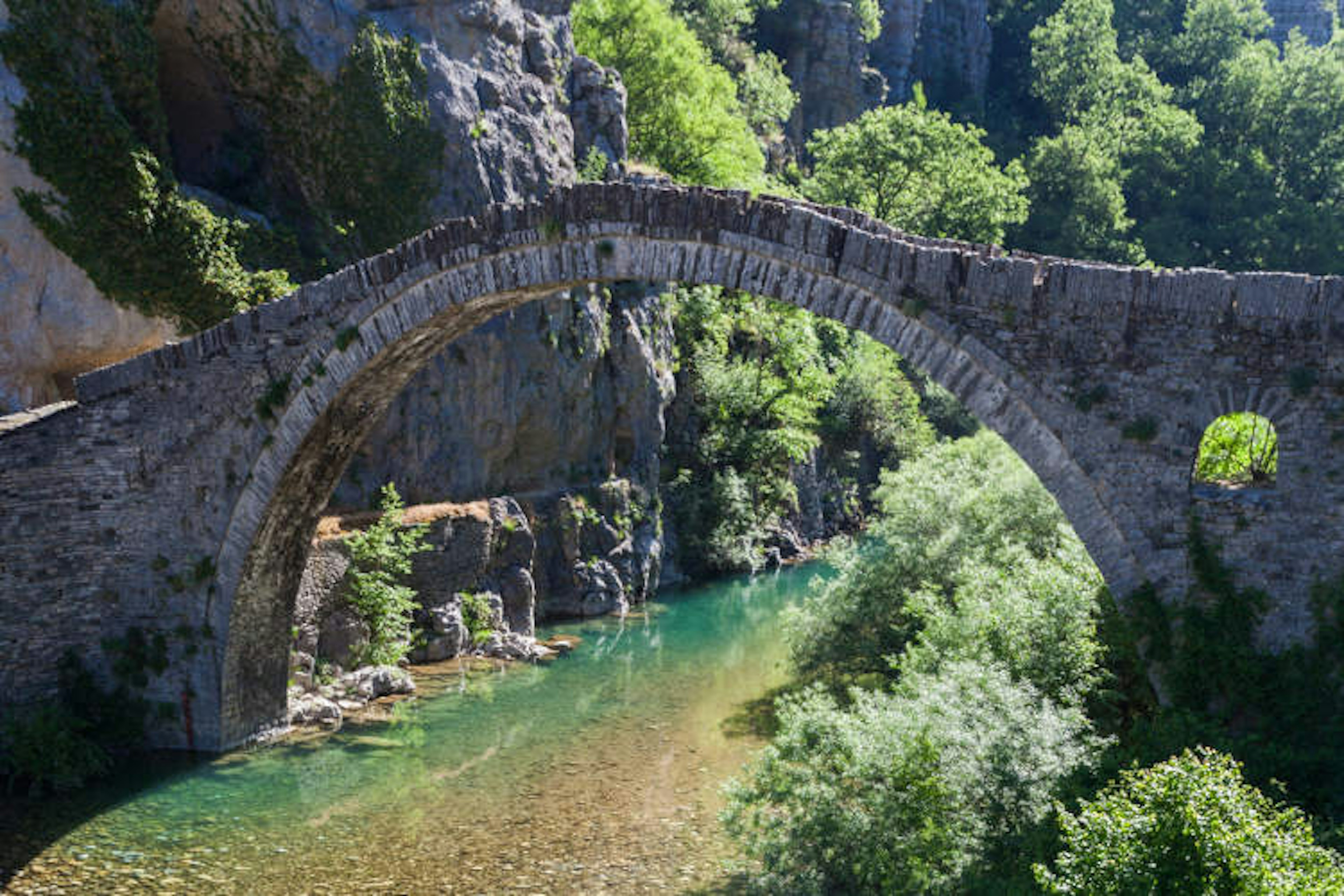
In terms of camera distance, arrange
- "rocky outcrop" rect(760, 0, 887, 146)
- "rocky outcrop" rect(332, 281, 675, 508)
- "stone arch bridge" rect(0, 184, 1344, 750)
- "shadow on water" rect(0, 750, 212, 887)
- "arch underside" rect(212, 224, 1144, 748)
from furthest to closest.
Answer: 1. "rocky outcrop" rect(760, 0, 887, 146)
2. "rocky outcrop" rect(332, 281, 675, 508)
3. "shadow on water" rect(0, 750, 212, 887)
4. "arch underside" rect(212, 224, 1144, 748)
5. "stone arch bridge" rect(0, 184, 1344, 750)

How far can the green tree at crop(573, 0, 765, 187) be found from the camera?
3216 centimetres

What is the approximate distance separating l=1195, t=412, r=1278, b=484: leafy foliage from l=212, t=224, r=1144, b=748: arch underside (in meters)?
1.33

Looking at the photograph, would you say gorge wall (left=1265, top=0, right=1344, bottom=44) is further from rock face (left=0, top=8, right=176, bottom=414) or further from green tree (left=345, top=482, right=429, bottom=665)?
rock face (left=0, top=8, right=176, bottom=414)

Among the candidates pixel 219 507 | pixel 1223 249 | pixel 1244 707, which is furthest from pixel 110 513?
pixel 1223 249

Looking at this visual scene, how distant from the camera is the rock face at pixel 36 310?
14.7m

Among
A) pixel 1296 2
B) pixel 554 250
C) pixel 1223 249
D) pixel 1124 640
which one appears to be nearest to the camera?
pixel 1124 640

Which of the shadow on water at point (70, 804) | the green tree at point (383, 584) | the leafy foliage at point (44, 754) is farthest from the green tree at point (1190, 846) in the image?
the green tree at point (383, 584)

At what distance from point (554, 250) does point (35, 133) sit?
8412 mm

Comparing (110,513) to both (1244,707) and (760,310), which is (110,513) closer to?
(1244,707)

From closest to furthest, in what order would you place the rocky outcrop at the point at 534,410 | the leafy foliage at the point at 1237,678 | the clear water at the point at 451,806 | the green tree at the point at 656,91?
1. the leafy foliage at the point at 1237,678
2. the clear water at the point at 451,806
3. the rocky outcrop at the point at 534,410
4. the green tree at the point at 656,91

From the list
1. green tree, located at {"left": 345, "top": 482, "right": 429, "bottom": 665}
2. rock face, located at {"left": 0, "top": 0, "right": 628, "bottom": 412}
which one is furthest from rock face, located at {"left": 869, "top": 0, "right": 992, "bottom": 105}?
green tree, located at {"left": 345, "top": 482, "right": 429, "bottom": 665}

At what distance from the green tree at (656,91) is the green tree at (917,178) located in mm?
6553

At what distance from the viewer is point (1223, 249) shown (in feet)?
147

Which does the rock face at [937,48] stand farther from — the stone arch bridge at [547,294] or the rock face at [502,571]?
the stone arch bridge at [547,294]
